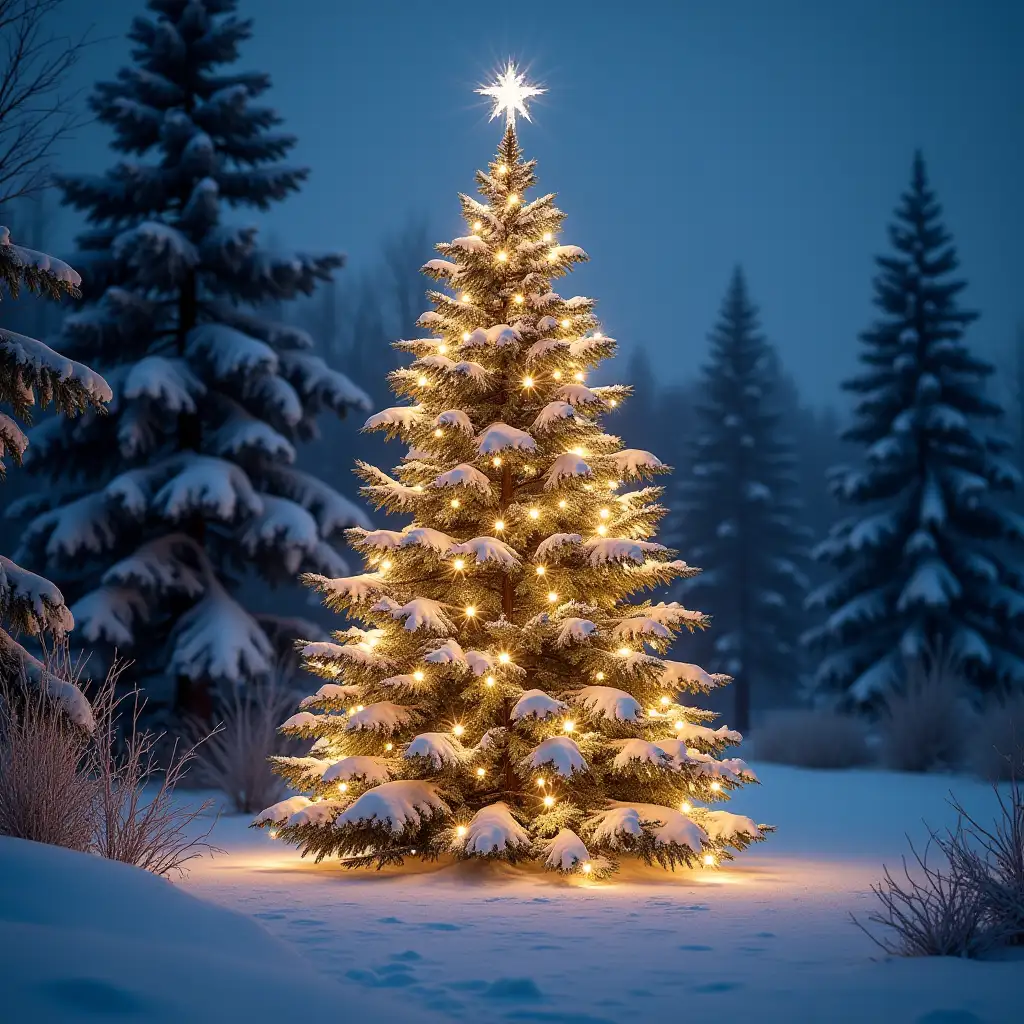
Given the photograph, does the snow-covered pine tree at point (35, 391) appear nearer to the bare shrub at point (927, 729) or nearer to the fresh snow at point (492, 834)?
the fresh snow at point (492, 834)

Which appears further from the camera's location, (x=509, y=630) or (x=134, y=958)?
(x=509, y=630)

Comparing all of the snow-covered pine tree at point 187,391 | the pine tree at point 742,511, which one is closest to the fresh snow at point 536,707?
the snow-covered pine tree at point 187,391

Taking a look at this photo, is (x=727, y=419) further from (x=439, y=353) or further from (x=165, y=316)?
(x=439, y=353)

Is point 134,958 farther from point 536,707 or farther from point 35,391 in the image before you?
point 35,391

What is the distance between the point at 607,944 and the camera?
566 centimetres

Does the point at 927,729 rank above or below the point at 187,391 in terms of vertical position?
below

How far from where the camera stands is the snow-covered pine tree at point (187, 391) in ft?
52.1

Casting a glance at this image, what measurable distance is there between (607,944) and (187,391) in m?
12.8

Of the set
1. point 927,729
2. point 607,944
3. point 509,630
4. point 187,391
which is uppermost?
point 187,391

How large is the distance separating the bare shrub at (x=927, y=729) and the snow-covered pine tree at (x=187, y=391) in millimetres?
9642

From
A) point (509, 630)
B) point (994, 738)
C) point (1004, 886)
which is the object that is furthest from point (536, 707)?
point (994, 738)

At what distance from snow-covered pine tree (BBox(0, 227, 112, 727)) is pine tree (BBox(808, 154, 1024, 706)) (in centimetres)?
1806

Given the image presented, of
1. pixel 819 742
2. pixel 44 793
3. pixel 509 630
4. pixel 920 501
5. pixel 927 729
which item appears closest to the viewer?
pixel 44 793

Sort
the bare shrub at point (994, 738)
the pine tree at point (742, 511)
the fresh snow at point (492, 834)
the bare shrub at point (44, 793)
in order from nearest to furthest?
the bare shrub at point (44, 793), the fresh snow at point (492, 834), the bare shrub at point (994, 738), the pine tree at point (742, 511)
